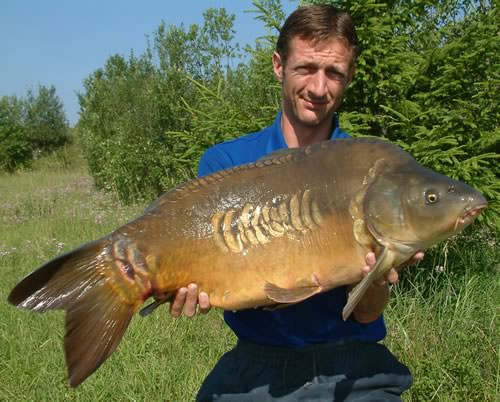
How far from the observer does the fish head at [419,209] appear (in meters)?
1.71

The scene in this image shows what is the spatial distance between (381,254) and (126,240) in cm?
72

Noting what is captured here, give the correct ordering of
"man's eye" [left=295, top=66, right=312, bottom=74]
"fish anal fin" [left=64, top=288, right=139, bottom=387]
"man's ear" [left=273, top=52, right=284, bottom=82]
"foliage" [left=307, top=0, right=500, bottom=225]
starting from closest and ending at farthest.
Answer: "fish anal fin" [left=64, top=288, right=139, bottom=387], "man's eye" [left=295, top=66, right=312, bottom=74], "man's ear" [left=273, top=52, right=284, bottom=82], "foliage" [left=307, top=0, right=500, bottom=225]

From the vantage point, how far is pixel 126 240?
1772 millimetres

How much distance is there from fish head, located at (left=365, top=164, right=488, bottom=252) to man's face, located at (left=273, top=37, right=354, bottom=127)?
0.48m

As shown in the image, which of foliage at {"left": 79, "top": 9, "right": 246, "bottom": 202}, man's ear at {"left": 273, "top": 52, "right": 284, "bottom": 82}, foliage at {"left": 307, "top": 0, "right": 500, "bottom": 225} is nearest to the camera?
man's ear at {"left": 273, "top": 52, "right": 284, "bottom": 82}

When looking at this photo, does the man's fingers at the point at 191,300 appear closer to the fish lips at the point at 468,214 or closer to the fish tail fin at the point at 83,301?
the fish tail fin at the point at 83,301

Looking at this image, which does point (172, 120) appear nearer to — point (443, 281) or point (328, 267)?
point (443, 281)

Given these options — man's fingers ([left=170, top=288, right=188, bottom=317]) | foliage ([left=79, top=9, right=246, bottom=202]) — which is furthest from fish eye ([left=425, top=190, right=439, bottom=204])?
foliage ([left=79, top=9, right=246, bottom=202])

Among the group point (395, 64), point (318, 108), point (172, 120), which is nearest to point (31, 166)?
point (172, 120)

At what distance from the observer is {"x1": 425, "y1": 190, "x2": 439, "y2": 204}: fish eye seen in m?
1.72

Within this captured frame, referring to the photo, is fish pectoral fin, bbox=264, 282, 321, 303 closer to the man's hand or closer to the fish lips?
the man's hand

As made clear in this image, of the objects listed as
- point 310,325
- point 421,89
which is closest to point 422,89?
point 421,89

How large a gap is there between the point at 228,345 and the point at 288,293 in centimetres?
193

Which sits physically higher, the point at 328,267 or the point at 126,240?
the point at 126,240
